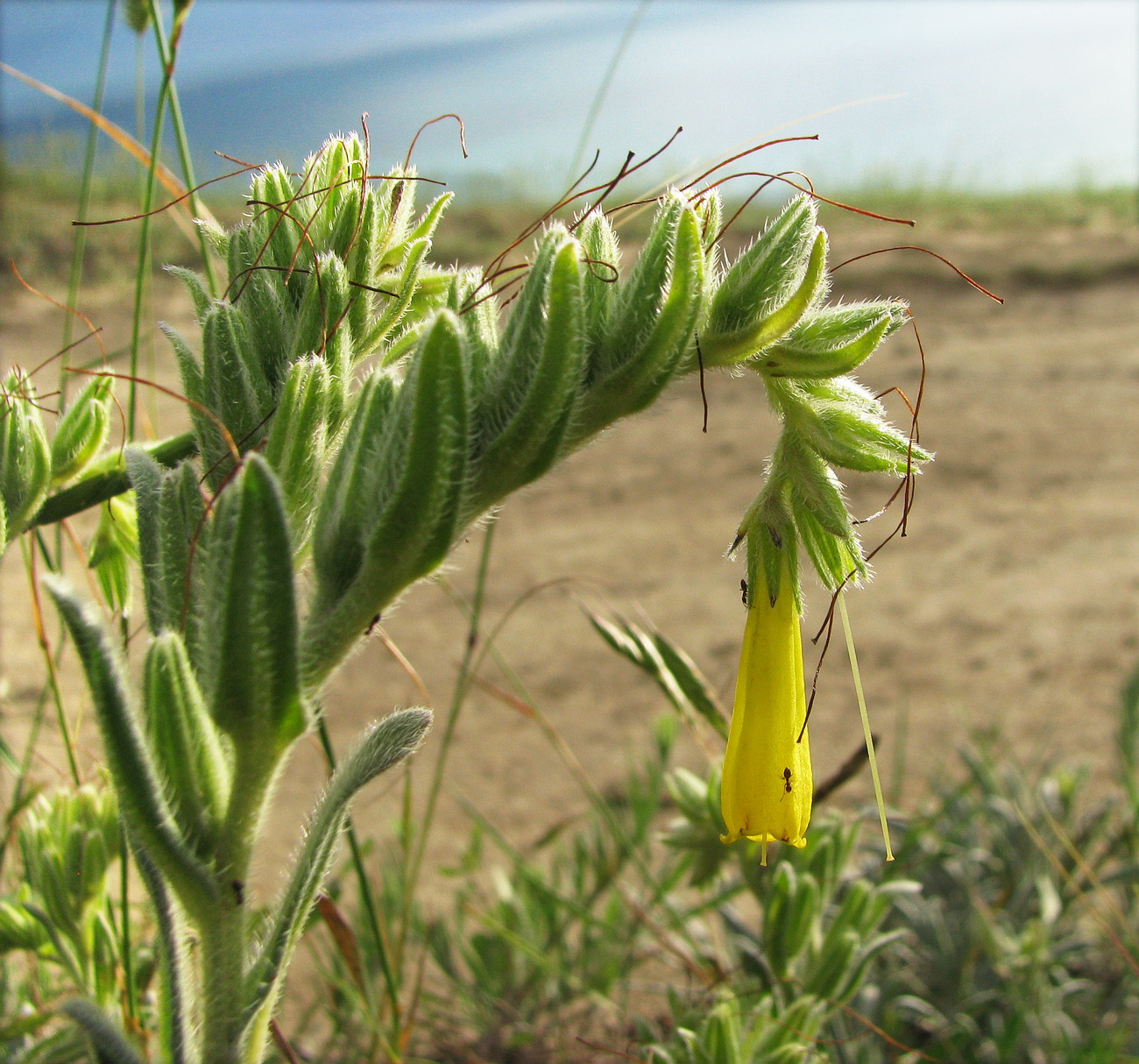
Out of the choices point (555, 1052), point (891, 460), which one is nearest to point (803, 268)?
point (891, 460)

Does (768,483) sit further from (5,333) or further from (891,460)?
(5,333)

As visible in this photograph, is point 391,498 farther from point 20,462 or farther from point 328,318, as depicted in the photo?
point 20,462

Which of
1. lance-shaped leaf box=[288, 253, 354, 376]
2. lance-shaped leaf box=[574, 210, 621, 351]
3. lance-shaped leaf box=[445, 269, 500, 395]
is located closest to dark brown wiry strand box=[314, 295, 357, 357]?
lance-shaped leaf box=[288, 253, 354, 376]

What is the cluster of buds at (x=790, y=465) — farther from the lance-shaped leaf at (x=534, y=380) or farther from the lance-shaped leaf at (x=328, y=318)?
the lance-shaped leaf at (x=328, y=318)

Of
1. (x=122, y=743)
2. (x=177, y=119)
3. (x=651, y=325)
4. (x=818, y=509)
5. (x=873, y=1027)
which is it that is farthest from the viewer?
(x=177, y=119)

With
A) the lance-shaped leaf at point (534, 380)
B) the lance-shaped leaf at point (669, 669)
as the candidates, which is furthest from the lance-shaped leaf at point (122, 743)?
Result: the lance-shaped leaf at point (669, 669)

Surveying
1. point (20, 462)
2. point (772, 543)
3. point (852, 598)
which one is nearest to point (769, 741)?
point (772, 543)

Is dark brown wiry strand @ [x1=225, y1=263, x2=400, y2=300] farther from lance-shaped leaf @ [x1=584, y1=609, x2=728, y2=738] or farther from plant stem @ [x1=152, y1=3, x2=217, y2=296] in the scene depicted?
lance-shaped leaf @ [x1=584, y1=609, x2=728, y2=738]
